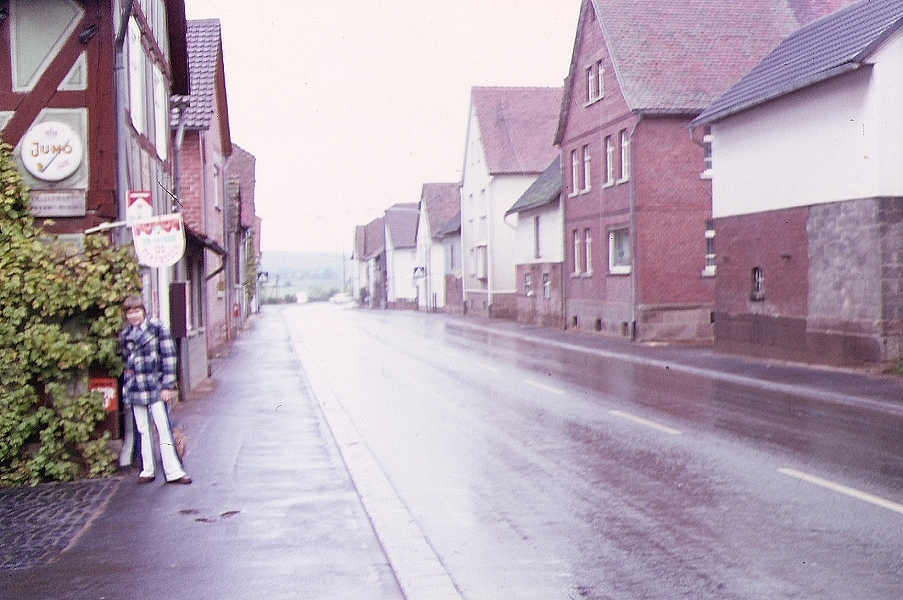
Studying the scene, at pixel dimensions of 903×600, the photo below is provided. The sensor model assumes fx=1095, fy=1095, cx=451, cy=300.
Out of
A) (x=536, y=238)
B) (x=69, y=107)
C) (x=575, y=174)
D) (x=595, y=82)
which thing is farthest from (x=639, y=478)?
(x=536, y=238)

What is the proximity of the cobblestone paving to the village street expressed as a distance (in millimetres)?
2201

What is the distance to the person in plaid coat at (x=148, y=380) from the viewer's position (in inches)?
390

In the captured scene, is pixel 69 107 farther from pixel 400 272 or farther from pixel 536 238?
pixel 400 272

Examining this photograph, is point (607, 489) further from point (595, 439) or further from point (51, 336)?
point (51, 336)

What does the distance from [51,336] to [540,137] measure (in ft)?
151

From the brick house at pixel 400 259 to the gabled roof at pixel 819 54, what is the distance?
219 ft

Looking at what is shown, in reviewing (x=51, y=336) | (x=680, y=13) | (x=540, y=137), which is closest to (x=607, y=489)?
(x=51, y=336)

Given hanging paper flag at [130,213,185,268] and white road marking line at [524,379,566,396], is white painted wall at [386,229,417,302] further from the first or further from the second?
hanging paper flag at [130,213,185,268]

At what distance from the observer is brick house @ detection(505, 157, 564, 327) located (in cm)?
4044

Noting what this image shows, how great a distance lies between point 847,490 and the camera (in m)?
8.50

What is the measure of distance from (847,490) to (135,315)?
623 cm

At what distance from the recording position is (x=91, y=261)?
10430 mm

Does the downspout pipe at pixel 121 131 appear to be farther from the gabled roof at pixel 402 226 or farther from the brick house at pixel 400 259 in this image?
the gabled roof at pixel 402 226

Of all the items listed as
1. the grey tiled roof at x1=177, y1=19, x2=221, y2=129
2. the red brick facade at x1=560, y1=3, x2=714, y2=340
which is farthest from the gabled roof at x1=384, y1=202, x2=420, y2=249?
the grey tiled roof at x1=177, y1=19, x2=221, y2=129
